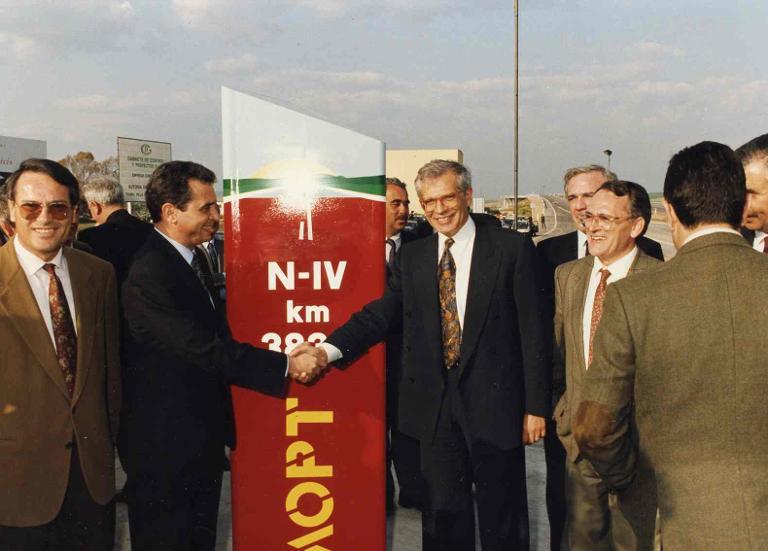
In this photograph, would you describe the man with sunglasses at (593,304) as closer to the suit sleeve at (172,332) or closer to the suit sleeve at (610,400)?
the suit sleeve at (610,400)

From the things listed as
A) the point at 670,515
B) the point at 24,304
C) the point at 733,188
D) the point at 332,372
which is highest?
the point at 733,188

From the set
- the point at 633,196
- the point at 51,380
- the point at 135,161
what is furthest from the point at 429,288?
the point at 135,161

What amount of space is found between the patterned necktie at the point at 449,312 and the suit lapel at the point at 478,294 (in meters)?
0.04

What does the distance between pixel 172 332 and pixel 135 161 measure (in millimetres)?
13252

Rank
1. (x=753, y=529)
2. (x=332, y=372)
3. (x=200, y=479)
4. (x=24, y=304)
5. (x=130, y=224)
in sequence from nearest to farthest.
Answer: (x=753, y=529), (x=24, y=304), (x=200, y=479), (x=332, y=372), (x=130, y=224)

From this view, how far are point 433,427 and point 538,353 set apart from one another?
1.61ft

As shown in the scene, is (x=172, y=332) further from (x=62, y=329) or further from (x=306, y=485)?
(x=306, y=485)

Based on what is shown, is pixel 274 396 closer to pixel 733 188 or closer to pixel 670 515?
pixel 670 515

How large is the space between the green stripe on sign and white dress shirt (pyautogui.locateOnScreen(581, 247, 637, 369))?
0.85 metres

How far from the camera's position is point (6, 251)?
6.73 ft

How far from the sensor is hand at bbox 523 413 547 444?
8.32 feet

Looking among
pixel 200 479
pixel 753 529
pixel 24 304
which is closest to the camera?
pixel 753 529

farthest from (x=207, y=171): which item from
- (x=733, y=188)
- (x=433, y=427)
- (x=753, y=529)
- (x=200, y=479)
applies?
(x=753, y=529)

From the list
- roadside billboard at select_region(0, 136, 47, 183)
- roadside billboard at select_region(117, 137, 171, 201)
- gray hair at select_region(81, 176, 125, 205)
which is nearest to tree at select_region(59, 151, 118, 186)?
roadside billboard at select_region(0, 136, 47, 183)
